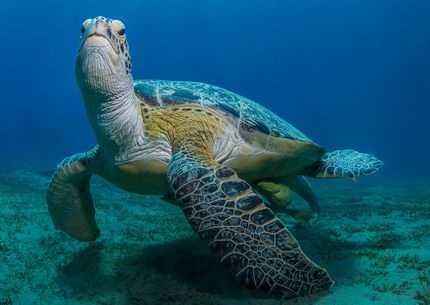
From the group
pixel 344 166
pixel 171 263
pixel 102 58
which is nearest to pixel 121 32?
pixel 102 58

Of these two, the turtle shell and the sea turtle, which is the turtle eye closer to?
the sea turtle

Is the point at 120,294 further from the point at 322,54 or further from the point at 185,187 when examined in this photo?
the point at 322,54

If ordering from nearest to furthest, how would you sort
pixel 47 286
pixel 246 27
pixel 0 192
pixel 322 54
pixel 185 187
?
pixel 185 187
pixel 47 286
pixel 0 192
pixel 246 27
pixel 322 54

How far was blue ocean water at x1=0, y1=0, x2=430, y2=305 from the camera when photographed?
12.1 ft

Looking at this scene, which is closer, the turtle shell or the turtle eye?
the turtle eye

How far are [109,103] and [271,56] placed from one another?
134 meters

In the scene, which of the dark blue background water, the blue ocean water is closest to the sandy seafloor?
the blue ocean water

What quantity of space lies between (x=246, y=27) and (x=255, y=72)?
20.5 m

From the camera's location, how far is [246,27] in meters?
120

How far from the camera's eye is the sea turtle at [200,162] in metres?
2.61

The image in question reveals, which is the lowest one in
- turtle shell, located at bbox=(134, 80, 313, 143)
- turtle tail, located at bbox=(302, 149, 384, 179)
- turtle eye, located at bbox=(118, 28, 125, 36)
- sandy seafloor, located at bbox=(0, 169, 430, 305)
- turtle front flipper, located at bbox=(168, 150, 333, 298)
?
sandy seafloor, located at bbox=(0, 169, 430, 305)

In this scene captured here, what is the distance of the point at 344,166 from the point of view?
522 centimetres

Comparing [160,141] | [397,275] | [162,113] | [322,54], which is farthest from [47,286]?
[322,54]

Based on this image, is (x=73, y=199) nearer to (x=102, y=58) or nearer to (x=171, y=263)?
(x=171, y=263)
